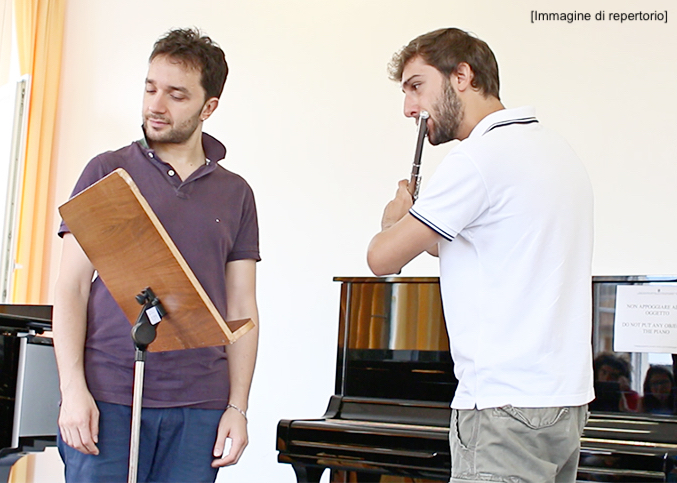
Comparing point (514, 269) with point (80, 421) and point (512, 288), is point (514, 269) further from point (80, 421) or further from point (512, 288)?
point (80, 421)

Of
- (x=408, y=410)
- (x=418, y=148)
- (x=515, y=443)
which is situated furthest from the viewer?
(x=408, y=410)

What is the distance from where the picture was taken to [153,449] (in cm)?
152

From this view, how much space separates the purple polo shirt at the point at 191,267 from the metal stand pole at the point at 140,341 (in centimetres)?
10

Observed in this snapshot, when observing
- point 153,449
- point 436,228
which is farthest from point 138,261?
A: point 436,228

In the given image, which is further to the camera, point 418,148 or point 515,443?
point 418,148

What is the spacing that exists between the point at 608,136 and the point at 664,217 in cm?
42

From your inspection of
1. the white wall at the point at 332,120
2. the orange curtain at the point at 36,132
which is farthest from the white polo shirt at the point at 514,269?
the orange curtain at the point at 36,132

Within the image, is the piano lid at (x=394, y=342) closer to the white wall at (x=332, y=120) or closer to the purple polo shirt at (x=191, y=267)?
the white wall at (x=332, y=120)

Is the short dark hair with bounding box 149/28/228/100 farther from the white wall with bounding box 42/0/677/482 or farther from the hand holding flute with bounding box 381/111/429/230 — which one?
the white wall with bounding box 42/0/677/482

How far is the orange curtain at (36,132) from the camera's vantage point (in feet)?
13.8

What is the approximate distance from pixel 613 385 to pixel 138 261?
5.82 ft

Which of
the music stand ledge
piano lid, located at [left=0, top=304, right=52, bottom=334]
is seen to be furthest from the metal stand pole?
piano lid, located at [left=0, top=304, right=52, bottom=334]

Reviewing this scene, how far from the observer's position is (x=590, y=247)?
1.52 m

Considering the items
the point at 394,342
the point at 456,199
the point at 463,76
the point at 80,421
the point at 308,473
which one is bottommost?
the point at 308,473
